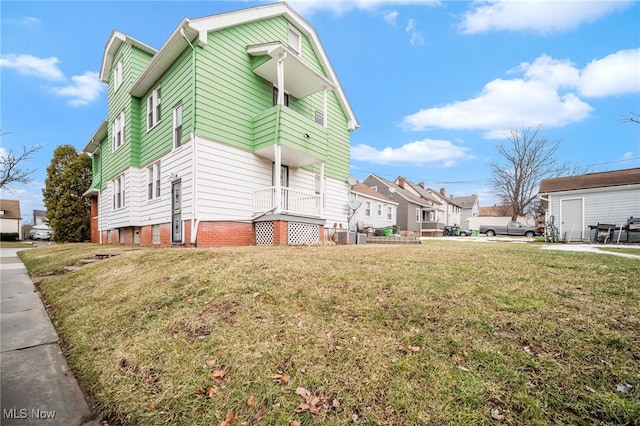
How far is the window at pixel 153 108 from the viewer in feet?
36.7

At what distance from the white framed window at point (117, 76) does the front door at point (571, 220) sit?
25.2m

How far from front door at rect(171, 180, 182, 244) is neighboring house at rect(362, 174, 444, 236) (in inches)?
1012

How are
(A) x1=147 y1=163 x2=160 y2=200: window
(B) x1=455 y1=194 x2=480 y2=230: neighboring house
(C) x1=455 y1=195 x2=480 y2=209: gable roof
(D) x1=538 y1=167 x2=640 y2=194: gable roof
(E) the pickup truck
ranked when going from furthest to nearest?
(C) x1=455 y1=195 x2=480 y2=209: gable roof
(B) x1=455 y1=194 x2=480 y2=230: neighboring house
(E) the pickup truck
(D) x1=538 y1=167 x2=640 y2=194: gable roof
(A) x1=147 y1=163 x2=160 y2=200: window

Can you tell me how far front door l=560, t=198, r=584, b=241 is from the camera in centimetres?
1614

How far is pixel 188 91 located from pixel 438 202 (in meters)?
41.3

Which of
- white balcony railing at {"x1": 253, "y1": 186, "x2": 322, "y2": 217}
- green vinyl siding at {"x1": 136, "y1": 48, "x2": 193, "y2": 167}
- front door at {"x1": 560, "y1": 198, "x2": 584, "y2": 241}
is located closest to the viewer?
green vinyl siding at {"x1": 136, "y1": 48, "x2": 193, "y2": 167}

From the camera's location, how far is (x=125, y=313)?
3.60 metres

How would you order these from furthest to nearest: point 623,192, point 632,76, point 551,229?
point 551,229 → point 623,192 → point 632,76

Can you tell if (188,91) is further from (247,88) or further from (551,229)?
(551,229)

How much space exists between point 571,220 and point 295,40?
18.5 meters

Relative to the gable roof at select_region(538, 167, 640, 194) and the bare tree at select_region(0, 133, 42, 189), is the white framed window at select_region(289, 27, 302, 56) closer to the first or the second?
the gable roof at select_region(538, 167, 640, 194)

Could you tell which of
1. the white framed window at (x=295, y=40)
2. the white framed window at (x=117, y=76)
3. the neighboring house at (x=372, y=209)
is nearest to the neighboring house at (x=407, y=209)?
the neighboring house at (x=372, y=209)

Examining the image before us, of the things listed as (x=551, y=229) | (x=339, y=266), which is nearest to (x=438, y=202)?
(x=551, y=229)

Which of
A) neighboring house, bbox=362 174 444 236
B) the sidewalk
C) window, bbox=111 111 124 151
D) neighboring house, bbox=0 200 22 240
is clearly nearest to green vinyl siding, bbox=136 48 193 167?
window, bbox=111 111 124 151
